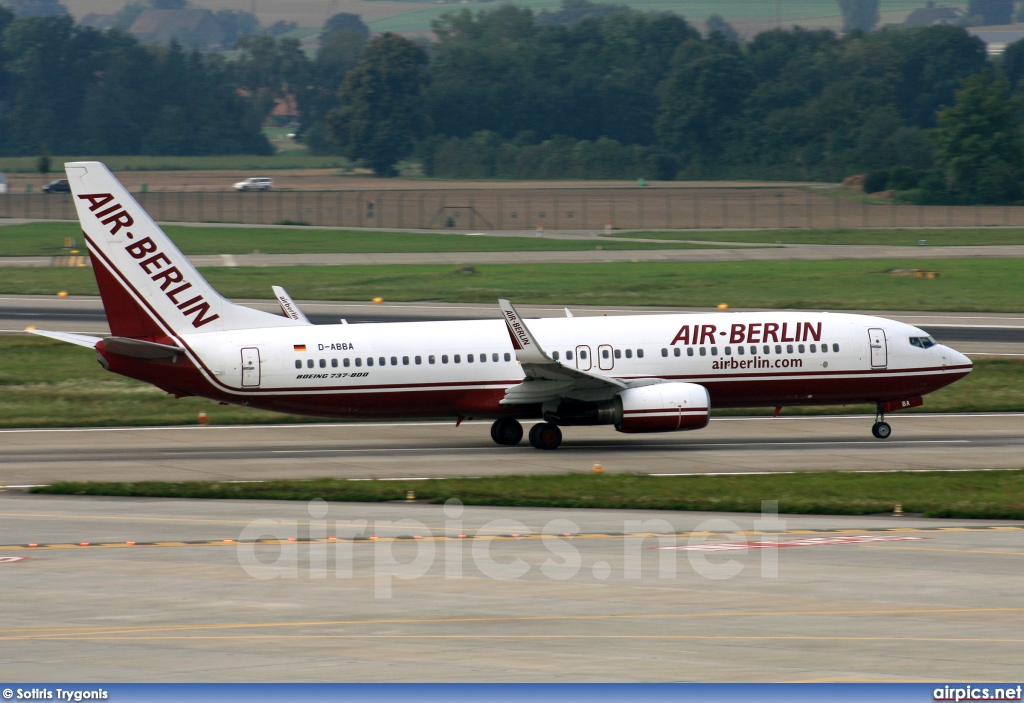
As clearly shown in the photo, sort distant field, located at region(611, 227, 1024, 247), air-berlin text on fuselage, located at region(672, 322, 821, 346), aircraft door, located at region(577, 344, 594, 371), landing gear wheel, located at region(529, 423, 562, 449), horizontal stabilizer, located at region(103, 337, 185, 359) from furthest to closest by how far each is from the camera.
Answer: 1. distant field, located at region(611, 227, 1024, 247)
2. air-berlin text on fuselage, located at region(672, 322, 821, 346)
3. aircraft door, located at region(577, 344, 594, 371)
4. landing gear wheel, located at region(529, 423, 562, 449)
5. horizontal stabilizer, located at region(103, 337, 185, 359)

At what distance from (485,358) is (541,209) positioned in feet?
338

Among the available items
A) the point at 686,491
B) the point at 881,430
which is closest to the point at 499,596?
the point at 686,491

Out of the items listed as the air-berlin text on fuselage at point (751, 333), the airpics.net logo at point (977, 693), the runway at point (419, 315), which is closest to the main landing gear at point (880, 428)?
the air-berlin text on fuselage at point (751, 333)

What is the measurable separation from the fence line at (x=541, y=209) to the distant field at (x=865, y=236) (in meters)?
10.2

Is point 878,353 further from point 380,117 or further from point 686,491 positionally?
point 380,117

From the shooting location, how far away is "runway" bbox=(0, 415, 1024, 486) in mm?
36906

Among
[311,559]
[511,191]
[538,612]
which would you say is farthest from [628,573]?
[511,191]

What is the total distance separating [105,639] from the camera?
60.5 feet

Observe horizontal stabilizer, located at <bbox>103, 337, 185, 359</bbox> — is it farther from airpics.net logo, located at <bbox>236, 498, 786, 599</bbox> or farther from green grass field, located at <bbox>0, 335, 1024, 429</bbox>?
airpics.net logo, located at <bbox>236, 498, 786, 599</bbox>

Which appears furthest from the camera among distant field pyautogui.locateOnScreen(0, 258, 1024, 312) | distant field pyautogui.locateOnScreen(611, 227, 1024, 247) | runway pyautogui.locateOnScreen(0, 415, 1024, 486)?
distant field pyautogui.locateOnScreen(611, 227, 1024, 247)

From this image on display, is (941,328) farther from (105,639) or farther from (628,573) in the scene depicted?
(105,639)

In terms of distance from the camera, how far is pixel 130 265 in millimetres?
40188

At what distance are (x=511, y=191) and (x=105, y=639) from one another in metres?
142

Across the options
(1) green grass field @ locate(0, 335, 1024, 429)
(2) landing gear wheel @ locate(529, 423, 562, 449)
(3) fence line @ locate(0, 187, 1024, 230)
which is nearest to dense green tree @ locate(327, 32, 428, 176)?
(3) fence line @ locate(0, 187, 1024, 230)
